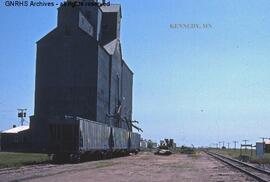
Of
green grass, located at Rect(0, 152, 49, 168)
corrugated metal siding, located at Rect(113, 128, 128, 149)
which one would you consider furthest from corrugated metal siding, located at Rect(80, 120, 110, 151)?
corrugated metal siding, located at Rect(113, 128, 128, 149)

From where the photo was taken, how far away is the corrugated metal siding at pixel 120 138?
67.4m

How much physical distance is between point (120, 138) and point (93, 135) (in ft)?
67.3

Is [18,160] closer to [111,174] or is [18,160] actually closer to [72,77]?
[111,174]

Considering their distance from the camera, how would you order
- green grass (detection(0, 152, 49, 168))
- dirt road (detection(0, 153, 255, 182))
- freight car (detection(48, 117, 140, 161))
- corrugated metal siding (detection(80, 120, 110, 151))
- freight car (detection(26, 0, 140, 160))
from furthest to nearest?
freight car (detection(26, 0, 140, 160)) → corrugated metal siding (detection(80, 120, 110, 151)) → freight car (detection(48, 117, 140, 161)) → green grass (detection(0, 152, 49, 168)) → dirt road (detection(0, 153, 255, 182))

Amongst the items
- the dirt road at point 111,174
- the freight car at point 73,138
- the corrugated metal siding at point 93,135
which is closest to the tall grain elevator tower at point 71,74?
the corrugated metal siding at point 93,135

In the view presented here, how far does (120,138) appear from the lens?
72.5 metres

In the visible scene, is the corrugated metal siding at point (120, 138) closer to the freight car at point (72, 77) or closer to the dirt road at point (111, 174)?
the freight car at point (72, 77)

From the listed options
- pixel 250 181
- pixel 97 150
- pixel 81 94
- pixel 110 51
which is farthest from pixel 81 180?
pixel 110 51

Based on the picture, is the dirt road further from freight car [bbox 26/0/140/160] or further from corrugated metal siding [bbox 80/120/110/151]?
freight car [bbox 26/0/140/160]

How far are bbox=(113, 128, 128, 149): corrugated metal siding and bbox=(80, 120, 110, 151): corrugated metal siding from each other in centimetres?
510

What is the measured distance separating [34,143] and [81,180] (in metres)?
65.7

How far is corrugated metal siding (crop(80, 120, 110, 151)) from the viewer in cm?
4753

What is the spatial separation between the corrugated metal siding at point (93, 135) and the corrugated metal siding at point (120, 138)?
16.7 ft

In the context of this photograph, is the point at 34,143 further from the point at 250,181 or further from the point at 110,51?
the point at 250,181
